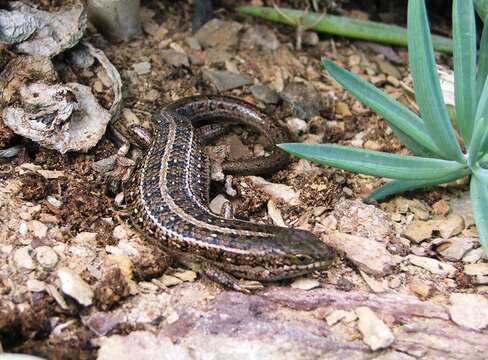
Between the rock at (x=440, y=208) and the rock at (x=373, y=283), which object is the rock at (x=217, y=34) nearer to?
the rock at (x=440, y=208)

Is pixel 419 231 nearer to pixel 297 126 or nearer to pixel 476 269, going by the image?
pixel 476 269

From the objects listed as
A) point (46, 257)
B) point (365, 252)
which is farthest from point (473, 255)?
point (46, 257)

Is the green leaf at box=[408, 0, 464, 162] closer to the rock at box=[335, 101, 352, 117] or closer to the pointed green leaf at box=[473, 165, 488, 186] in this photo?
the pointed green leaf at box=[473, 165, 488, 186]

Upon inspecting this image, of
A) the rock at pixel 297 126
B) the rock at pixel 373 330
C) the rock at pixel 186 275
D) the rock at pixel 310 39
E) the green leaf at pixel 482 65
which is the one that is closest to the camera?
the rock at pixel 373 330

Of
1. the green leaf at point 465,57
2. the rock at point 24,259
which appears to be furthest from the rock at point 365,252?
the rock at point 24,259

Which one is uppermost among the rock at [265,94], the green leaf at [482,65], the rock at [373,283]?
the green leaf at [482,65]

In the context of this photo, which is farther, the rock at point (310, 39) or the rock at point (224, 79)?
the rock at point (310, 39)
